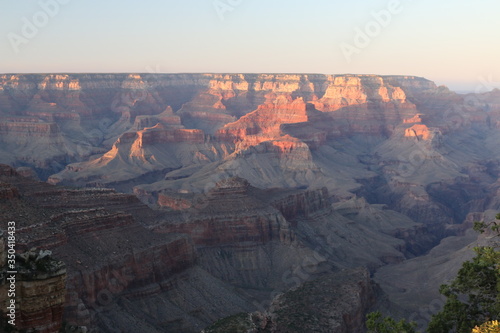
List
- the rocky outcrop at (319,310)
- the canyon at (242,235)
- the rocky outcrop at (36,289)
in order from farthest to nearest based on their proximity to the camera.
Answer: the canyon at (242,235) → the rocky outcrop at (319,310) → the rocky outcrop at (36,289)

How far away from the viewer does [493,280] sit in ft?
88.2

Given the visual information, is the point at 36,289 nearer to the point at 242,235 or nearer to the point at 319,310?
the point at 319,310

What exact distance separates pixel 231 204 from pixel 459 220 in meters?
76.0

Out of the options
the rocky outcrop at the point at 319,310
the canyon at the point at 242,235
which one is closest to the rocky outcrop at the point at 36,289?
the canyon at the point at 242,235

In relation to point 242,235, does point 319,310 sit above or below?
below

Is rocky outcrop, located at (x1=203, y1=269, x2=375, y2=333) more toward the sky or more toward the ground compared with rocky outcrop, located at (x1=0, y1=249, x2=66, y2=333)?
more toward the ground

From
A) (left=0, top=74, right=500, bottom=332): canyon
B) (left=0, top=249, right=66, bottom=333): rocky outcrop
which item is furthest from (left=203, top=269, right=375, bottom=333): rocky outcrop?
(left=0, top=249, right=66, bottom=333): rocky outcrop

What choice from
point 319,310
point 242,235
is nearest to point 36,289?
point 319,310

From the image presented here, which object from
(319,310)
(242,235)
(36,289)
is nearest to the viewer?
(36,289)

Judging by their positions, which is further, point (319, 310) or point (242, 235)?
point (242, 235)

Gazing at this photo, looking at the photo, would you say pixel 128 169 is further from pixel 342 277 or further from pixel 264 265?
pixel 342 277

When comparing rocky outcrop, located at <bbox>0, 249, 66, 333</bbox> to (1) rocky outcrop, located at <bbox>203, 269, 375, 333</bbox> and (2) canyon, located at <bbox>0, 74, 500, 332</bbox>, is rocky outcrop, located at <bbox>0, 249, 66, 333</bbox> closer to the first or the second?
(2) canyon, located at <bbox>0, 74, 500, 332</bbox>

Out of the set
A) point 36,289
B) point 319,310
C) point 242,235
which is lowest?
point 319,310

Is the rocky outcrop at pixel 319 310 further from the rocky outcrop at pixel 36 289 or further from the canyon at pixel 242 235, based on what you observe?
the rocky outcrop at pixel 36 289
